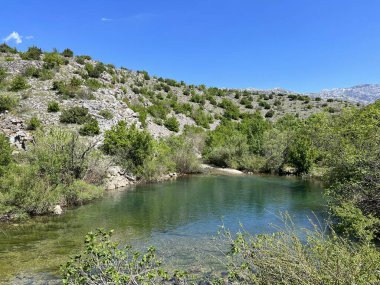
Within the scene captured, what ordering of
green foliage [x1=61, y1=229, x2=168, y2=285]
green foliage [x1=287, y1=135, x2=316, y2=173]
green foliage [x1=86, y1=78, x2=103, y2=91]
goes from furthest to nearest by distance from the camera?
1. green foliage [x1=86, y1=78, x2=103, y2=91]
2. green foliage [x1=287, y1=135, x2=316, y2=173]
3. green foliage [x1=61, y1=229, x2=168, y2=285]

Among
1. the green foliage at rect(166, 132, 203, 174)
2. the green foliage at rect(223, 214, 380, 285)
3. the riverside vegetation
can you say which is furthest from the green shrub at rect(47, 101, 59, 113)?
the green foliage at rect(223, 214, 380, 285)

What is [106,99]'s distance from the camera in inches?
1959

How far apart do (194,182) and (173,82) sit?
45.5 m

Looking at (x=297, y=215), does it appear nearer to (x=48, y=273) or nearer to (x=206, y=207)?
(x=206, y=207)

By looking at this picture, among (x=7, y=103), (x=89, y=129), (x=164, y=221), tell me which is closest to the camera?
(x=164, y=221)

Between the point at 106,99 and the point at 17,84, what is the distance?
36.2ft

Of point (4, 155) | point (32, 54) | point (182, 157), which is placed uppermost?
point (32, 54)

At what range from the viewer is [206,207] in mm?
24406

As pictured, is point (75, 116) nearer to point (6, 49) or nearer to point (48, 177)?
point (48, 177)

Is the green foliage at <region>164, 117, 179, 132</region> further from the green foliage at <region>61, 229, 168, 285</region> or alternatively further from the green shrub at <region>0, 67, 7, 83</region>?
the green foliage at <region>61, 229, 168, 285</region>

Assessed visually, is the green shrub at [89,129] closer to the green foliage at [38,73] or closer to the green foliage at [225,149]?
the green foliage at [38,73]

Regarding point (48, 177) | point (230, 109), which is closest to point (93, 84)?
point (230, 109)

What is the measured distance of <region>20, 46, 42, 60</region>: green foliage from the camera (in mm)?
54281

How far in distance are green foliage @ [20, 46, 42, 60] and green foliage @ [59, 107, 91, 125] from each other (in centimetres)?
1735
